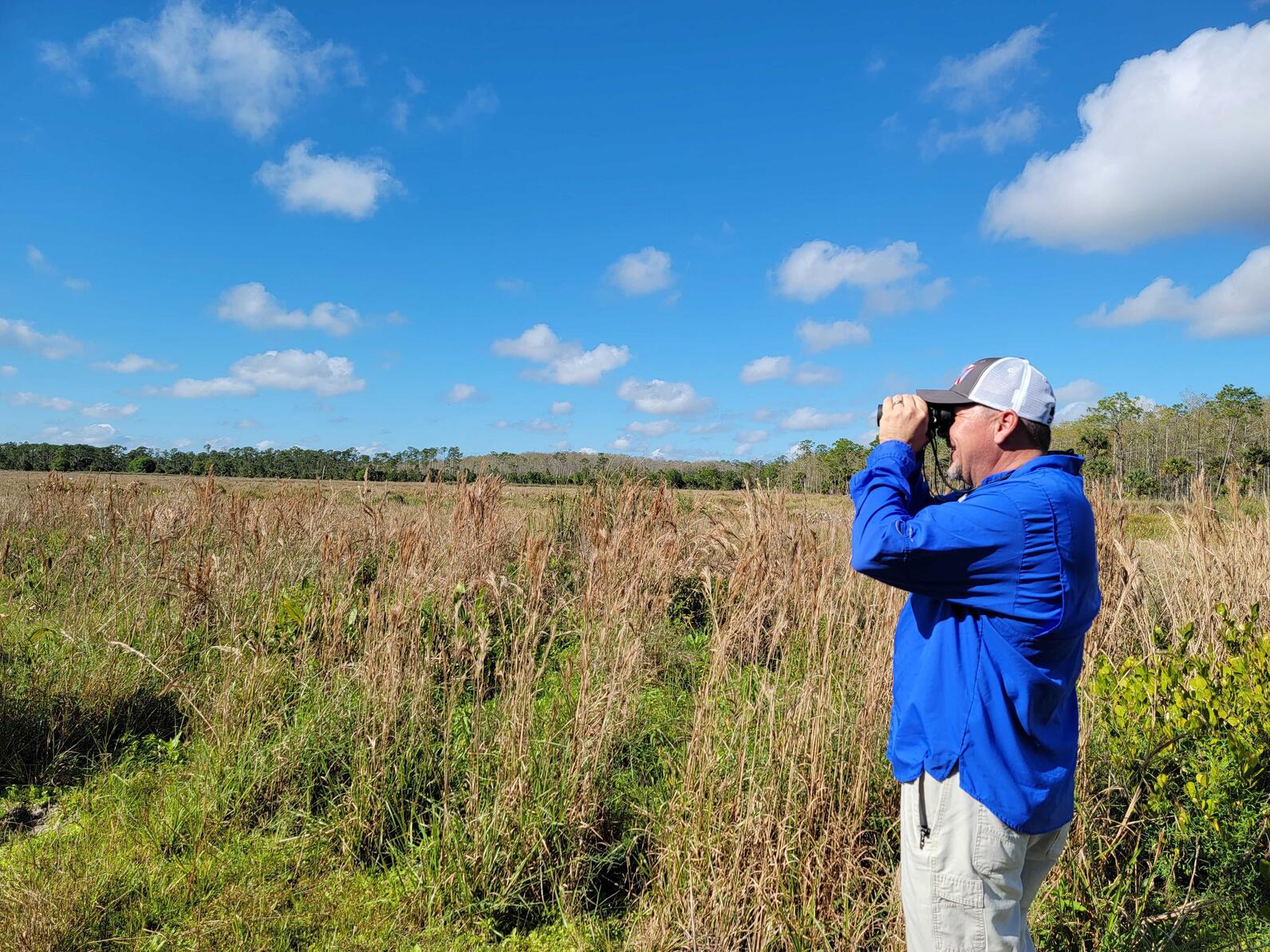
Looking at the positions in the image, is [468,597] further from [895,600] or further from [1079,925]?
[1079,925]

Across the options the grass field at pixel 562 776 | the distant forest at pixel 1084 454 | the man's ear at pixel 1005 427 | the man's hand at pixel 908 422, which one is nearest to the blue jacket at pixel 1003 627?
the man's ear at pixel 1005 427

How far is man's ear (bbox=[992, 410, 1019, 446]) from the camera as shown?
1.81 m

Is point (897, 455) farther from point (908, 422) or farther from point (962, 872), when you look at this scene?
point (962, 872)

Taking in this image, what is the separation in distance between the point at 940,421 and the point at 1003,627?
66 centimetres

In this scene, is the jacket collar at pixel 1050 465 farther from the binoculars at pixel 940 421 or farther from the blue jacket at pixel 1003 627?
the binoculars at pixel 940 421

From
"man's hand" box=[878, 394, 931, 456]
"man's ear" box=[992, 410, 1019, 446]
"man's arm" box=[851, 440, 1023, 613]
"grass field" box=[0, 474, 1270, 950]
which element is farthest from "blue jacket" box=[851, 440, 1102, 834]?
"grass field" box=[0, 474, 1270, 950]

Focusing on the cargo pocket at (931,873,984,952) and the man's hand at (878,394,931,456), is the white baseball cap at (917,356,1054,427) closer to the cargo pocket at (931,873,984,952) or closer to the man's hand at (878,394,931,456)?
the man's hand at (878,394,931,456)

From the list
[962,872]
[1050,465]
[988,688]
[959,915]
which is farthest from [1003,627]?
[959,915]

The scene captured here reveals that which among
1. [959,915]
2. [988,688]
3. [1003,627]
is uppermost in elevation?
[1003,627]

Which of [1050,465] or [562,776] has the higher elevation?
[1050,465]

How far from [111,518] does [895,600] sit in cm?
675

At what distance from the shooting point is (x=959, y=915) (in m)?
1.63

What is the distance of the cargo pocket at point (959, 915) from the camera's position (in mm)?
1626

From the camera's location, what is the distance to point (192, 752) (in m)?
3.57
